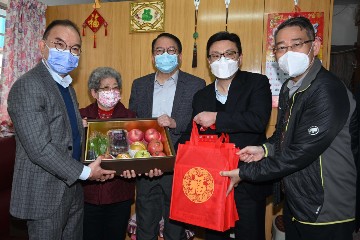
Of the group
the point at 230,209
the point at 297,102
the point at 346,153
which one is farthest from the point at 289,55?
the point at 230,209

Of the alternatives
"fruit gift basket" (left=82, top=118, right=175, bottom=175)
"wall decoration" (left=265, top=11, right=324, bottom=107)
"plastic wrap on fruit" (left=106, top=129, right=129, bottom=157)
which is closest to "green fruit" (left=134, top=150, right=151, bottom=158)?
"fruit gift basket" (left=82, top=118, right=175, bottom=175)

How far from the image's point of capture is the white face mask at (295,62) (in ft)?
4.96

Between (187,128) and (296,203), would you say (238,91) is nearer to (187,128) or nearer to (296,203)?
(187,128)

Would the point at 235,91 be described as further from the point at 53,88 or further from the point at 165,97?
the point at 53,88

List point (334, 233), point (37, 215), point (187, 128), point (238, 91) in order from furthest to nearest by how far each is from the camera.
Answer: point (187, 128), point (238, 91), point (37, 215), point (334, 233)

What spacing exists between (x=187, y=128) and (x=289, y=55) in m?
0.87

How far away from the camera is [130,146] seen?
1857 millimetres

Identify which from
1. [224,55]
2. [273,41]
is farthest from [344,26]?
[224,55]

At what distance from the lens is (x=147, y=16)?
10.4 feet

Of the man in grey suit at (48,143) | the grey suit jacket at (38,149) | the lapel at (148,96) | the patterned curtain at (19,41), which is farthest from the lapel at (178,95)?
the patterned curtain at (19,41)

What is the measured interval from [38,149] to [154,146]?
656mm

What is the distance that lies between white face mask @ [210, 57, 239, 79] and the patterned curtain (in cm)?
219

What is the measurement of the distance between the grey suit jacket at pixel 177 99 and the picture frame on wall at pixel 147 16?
1041 millimetres

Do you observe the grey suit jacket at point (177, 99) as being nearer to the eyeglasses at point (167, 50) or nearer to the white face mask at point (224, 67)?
the eyeglasses at point (167, 50)
